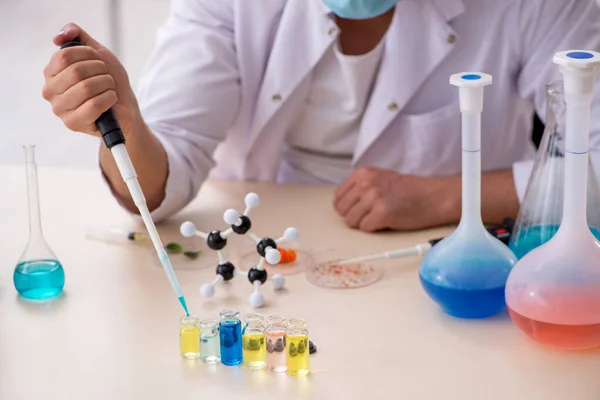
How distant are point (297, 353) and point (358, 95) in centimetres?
69

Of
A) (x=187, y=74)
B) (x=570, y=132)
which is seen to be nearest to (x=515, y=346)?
(x=570, y=132)

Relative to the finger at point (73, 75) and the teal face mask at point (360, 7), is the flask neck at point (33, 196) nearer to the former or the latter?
the finger at point (73, 75)

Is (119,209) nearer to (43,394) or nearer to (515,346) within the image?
(43,394)

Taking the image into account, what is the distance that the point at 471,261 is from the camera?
3.11ft

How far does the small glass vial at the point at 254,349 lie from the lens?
876mm

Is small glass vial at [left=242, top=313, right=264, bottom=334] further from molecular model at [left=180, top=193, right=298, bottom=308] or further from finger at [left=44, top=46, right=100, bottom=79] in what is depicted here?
finger at [left=44, top=46, right=100, bottom=79]

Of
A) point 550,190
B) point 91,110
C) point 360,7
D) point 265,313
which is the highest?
point 360,7

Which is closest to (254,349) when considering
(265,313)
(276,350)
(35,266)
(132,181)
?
(276,350)

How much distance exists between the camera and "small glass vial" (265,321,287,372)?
2.85 ft

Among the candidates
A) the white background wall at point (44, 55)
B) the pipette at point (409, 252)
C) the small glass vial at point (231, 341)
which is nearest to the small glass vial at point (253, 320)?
the small glass vial at point (231, 341)

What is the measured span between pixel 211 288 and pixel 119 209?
1.24 ft

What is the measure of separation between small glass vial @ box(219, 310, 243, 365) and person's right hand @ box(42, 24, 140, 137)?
12.2 inches

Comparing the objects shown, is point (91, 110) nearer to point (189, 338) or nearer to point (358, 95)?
point (189, 338)

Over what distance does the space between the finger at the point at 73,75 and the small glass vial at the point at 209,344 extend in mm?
346
